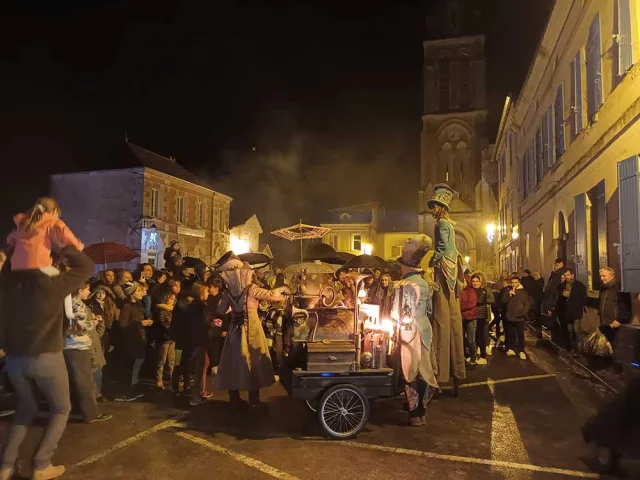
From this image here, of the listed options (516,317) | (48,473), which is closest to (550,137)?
(516,317)

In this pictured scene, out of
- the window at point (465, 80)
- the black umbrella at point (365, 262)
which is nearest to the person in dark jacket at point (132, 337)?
the black umbrella at point (365, 262)

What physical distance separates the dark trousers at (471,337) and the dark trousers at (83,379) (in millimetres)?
6832

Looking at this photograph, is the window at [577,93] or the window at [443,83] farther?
the window at [443,83]

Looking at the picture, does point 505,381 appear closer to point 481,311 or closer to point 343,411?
point 481,311

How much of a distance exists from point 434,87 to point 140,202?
26.4 m

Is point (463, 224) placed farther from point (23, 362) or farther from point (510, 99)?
point (23, 362)

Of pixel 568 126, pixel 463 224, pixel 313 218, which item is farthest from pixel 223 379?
pixel 313 218

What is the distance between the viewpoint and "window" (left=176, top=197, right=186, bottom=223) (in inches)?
1473

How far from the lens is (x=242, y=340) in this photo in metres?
6.59

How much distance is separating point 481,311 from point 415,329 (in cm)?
507

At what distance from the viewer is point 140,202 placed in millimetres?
33688

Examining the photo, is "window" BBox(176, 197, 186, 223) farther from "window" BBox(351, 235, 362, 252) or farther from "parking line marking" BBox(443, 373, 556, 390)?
"parking line marking" BBox(443, 373, 556, 390)

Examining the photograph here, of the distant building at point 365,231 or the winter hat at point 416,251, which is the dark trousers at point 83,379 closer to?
the winter hat at point 416,251

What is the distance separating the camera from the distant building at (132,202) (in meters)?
33.7
